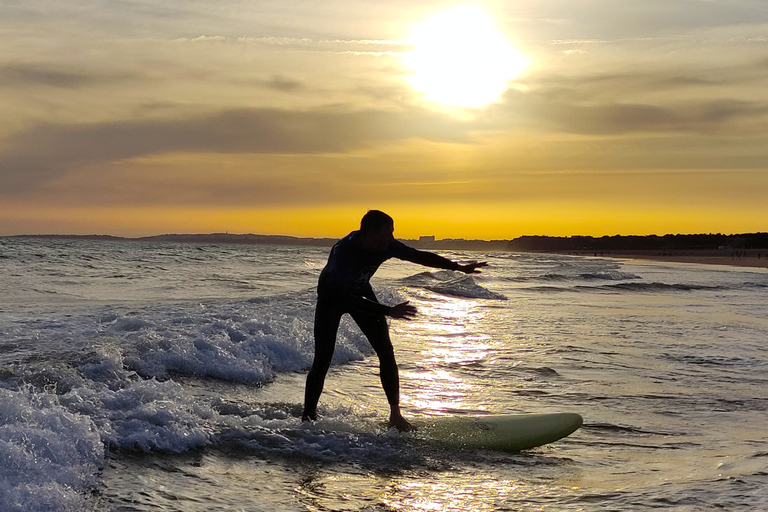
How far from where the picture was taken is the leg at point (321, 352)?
251 inches

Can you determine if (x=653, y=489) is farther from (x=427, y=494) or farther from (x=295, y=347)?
(x=295, y=347)

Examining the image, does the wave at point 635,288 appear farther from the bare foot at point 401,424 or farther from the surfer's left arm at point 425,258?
the bare foot at point 401,424

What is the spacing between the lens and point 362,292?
6461 millimetres

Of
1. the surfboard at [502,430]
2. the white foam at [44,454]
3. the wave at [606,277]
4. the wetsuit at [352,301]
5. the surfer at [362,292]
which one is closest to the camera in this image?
the white foam at [44,454]

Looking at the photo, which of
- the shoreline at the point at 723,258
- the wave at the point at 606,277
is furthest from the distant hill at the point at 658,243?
the wave at the point at 606,277

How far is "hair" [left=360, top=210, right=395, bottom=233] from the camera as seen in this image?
6.14m

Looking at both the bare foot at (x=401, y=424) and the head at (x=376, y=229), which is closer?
the head at (x=376, y=229)

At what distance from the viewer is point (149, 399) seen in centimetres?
629

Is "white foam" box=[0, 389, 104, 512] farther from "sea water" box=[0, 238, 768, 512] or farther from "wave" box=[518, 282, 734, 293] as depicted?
"wave" box=[518, 282, 734, 293]

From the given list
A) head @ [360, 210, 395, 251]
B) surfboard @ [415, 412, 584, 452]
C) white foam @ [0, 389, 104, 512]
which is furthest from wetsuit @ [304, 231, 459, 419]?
white foam @ [0, 389, 104, 512]

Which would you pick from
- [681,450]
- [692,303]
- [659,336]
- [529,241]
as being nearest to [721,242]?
[529,241]

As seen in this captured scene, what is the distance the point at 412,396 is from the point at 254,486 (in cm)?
331

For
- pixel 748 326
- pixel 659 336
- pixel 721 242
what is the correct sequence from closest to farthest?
pixel 659 336
pixel 748 326
pixel 721 242

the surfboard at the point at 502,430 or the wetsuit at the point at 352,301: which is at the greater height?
the wetsuit at the point at 352,301
